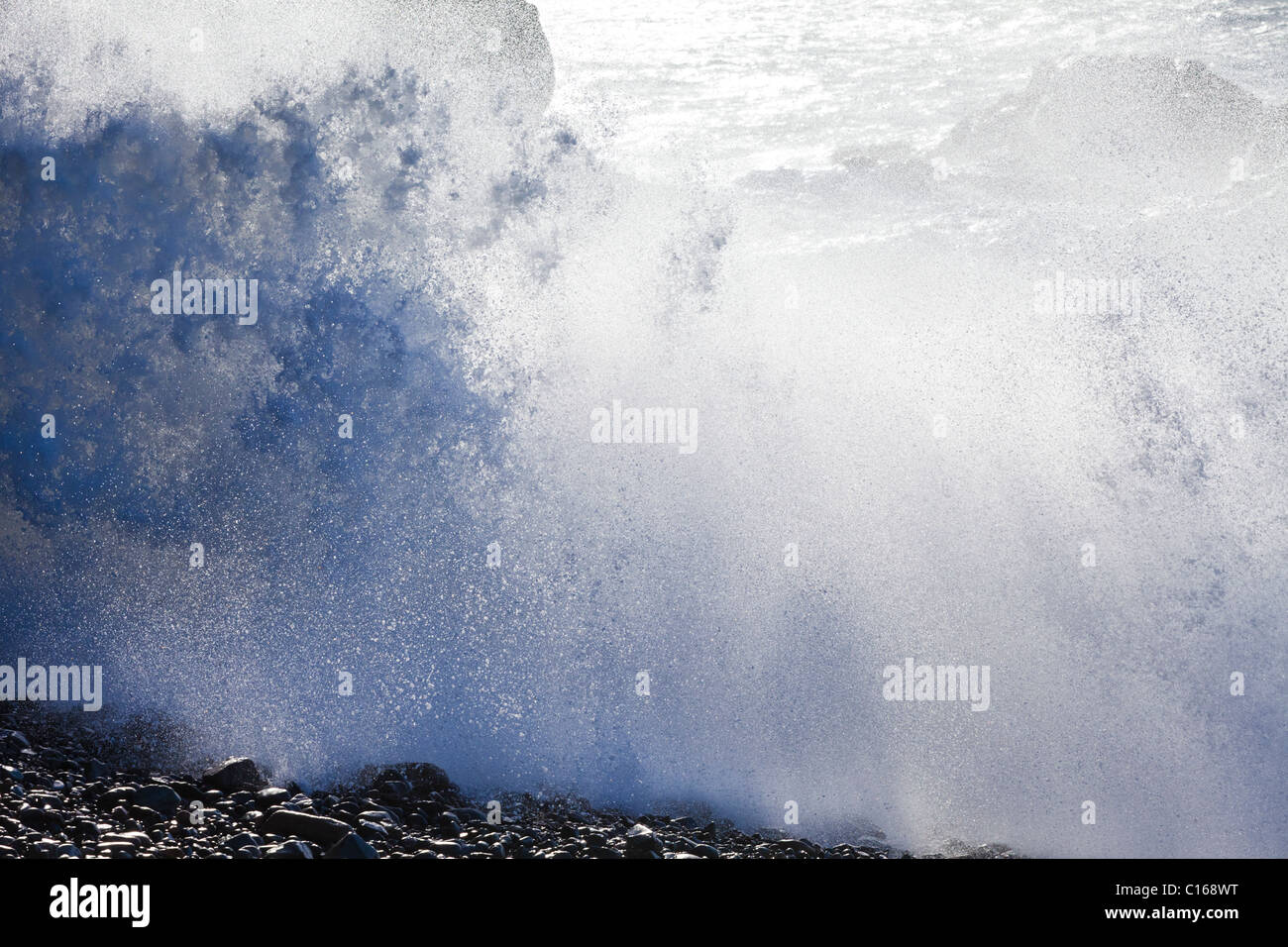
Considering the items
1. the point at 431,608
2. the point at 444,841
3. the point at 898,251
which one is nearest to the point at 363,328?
the point at 431,608

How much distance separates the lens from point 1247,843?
8891 mm

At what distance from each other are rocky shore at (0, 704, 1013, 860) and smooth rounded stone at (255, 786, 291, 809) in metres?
0.01

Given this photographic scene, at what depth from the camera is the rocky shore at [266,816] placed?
255 inches

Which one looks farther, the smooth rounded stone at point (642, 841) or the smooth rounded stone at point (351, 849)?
the smooth rounded stone at point (642, 841)

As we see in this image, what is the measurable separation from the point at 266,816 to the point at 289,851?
0.83 meters

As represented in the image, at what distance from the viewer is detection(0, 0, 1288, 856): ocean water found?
895 centimetres

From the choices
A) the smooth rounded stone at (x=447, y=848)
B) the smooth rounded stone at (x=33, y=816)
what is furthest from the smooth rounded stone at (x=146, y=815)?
the smooth rounded stone at (x=447, y=848)

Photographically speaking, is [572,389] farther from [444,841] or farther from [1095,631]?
[1095,631]
